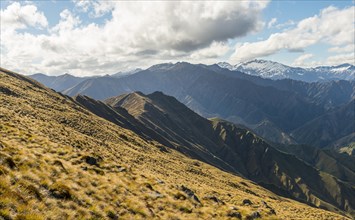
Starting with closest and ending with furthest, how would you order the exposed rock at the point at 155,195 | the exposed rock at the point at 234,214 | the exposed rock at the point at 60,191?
1. the exposed rock at the point at 60,191
2. the exposed rock at the point at 155,195
3. the exposed rock at the point at 234,214

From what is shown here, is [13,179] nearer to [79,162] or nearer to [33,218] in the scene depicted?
[33,218]

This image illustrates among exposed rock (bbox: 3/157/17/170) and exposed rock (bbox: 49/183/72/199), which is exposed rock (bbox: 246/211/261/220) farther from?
exposed rock (bbox: 3/157/17/170)

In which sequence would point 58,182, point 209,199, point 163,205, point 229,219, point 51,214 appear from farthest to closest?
point 209,199 < point 229,219 < point 163,205 < point 58,182 < point 51,214

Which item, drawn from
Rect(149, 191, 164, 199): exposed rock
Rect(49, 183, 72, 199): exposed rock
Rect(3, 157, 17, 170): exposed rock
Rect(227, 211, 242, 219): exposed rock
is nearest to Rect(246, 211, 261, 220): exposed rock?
Rect(227, 211, 242, 219): exposed rock

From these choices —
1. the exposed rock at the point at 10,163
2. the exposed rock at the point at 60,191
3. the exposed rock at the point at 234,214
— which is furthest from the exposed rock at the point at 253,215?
the exposed rock at the point at 10,163

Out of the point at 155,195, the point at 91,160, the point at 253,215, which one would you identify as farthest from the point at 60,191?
the point at 253,215

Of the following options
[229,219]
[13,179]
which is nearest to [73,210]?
[13,179]

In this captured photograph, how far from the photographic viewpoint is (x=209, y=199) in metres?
34.4

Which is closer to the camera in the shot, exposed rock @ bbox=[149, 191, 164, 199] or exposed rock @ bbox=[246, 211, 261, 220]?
exposed rock @ bbox=[149, 191, 164, 199]

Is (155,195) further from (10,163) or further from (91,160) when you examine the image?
(10,163)

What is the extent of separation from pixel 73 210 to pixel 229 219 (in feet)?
49.6

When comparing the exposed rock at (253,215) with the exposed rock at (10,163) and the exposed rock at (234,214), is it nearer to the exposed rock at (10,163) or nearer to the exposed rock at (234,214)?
the exposed rock at (234,214)

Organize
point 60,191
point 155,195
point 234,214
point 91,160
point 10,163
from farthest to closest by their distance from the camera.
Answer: point 91,160 → point 234,214 → point 155,195 → point 10,163 → point 60,191

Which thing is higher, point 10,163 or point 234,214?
point 10,163
